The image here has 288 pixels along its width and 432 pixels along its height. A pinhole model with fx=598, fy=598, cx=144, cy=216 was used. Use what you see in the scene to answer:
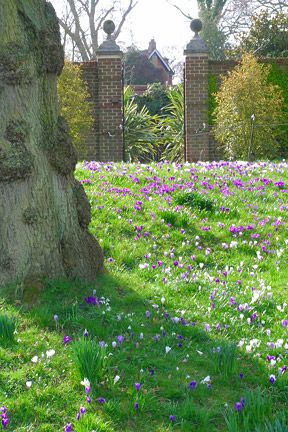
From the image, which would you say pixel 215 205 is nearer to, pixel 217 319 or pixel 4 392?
pixel 217 319

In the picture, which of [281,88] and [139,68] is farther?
[139,68]

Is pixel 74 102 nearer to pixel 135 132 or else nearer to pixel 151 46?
pixel 135 132

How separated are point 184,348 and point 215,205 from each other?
137 inches

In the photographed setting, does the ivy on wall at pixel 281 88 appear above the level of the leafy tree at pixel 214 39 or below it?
below

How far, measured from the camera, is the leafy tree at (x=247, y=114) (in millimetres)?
15023

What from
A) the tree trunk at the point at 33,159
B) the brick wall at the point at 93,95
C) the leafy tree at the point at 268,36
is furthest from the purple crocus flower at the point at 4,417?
the leafy tree at the point at 268,36

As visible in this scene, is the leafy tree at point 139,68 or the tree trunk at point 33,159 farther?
the leafy tree at point 139,68

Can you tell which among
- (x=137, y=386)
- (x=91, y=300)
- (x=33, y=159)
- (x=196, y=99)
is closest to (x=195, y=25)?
(x=196, y=99)

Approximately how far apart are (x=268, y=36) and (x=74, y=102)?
32.7 ft

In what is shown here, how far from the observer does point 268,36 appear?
72.8 feet

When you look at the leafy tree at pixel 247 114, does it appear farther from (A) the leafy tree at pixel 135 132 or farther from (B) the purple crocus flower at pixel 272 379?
(B) the purple crocus flower at pixel 272 379

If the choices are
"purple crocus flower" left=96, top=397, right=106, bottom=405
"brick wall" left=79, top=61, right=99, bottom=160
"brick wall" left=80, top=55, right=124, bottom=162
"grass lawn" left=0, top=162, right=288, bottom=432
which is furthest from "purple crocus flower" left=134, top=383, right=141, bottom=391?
"brick wall" left=79, top=61, right=99, bottom=160

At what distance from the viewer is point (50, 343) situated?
3865mm

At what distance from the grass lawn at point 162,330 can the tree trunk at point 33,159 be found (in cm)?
27
